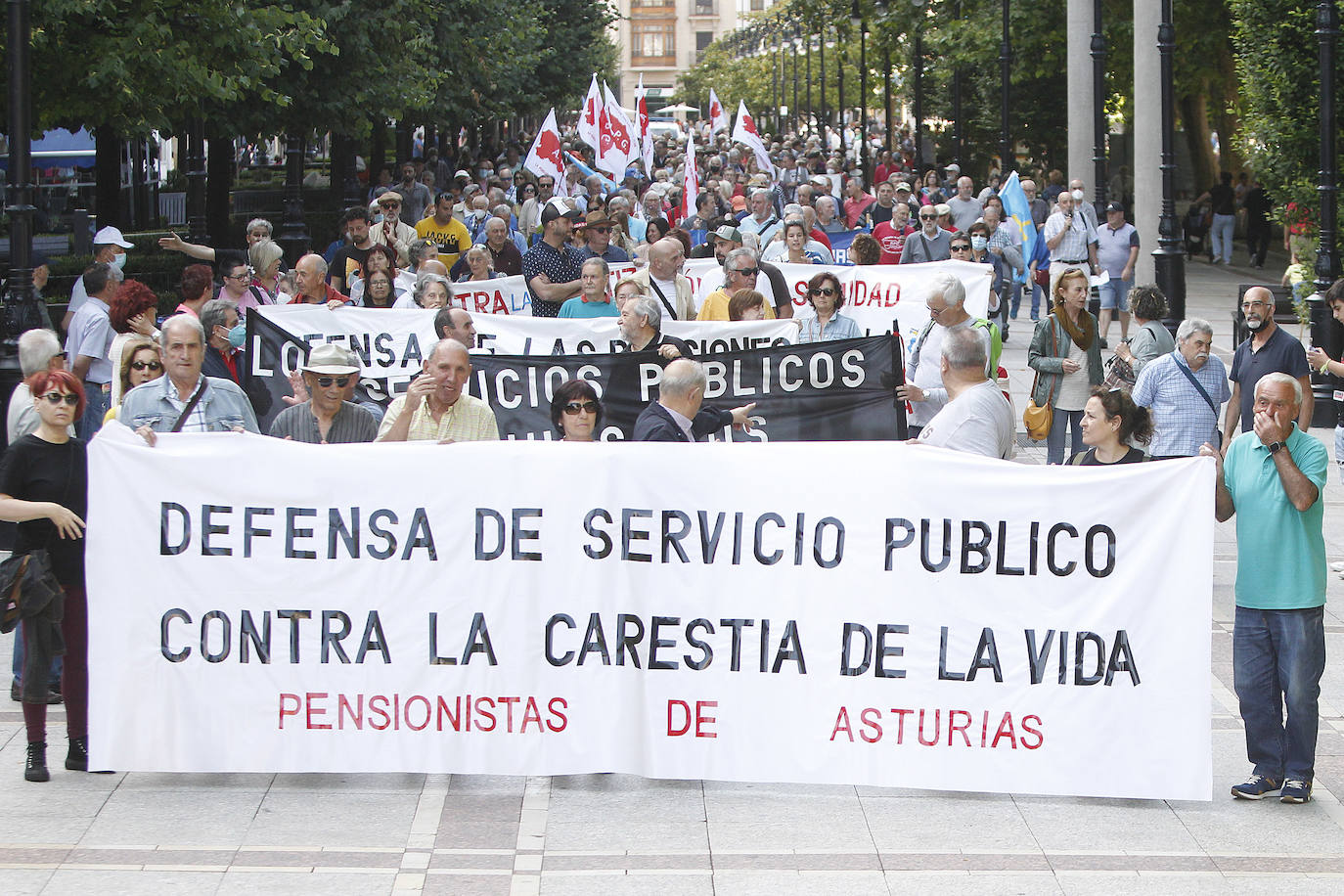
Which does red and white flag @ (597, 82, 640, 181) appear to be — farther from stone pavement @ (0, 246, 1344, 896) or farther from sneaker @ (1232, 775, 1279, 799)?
sneaker @ (1232, 775, 1279, 799)

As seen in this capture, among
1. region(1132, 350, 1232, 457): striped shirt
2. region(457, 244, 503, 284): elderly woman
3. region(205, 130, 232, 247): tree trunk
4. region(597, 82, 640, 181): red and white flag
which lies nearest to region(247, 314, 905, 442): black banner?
region(1132, 350, 1232, 457): striped shirt

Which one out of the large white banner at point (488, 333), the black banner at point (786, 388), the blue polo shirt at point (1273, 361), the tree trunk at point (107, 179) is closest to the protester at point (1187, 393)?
the blue polo shirt at point (1273, 361)

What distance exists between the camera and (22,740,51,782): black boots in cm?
709

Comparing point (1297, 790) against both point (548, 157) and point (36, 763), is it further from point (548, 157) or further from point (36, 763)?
point (548, 157)

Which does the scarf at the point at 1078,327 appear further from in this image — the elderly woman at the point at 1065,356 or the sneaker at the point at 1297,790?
the sneaker at the point at 1297,790

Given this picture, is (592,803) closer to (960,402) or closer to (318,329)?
(960,402)

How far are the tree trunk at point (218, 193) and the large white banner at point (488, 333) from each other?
1662 centimetres

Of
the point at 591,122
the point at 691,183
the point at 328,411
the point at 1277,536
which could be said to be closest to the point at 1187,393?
the point at 1277,536

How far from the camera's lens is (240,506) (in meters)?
6.98

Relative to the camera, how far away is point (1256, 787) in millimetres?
6848

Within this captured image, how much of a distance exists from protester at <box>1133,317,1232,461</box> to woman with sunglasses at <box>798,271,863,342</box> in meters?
1.87

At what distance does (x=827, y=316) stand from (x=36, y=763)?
5520 millimetres

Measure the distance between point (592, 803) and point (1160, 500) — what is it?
93.1 inches

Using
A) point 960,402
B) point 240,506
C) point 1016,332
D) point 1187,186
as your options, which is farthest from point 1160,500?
point 1187,186
